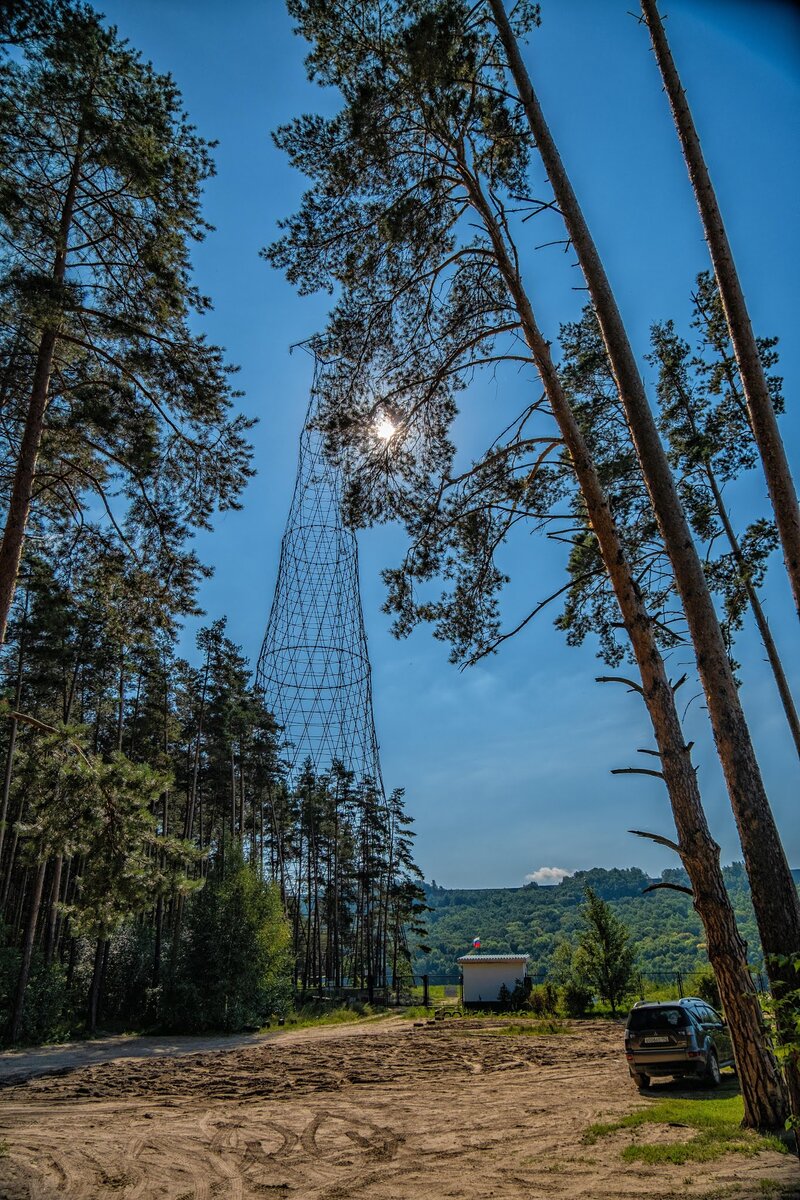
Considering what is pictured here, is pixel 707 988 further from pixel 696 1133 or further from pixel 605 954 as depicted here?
pixel 696 1133

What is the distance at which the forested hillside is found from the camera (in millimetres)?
58028

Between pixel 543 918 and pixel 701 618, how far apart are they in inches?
3735

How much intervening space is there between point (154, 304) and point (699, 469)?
10628 millimetres

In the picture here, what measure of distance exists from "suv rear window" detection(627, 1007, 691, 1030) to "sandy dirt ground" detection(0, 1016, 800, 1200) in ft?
2.86

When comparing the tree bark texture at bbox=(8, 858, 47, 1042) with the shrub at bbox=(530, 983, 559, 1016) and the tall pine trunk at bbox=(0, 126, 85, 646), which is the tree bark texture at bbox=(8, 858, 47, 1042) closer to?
the tall pine trunk at bbox=(0, 126, 85, 646)

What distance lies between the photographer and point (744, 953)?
615cm

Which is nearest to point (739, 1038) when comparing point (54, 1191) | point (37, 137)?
point (54, 1191)

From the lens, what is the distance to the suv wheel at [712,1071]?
32.5ft

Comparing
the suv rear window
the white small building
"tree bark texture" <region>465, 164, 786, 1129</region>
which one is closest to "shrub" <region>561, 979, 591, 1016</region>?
the white small building

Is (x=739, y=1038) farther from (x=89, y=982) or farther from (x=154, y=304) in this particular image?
(x=89, y=982)

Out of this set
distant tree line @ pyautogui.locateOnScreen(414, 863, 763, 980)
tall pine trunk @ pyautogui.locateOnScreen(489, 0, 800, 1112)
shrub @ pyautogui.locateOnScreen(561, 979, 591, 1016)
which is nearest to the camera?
tall pine trunk @ pyautogui.locateOnScreen(489, 0, 800, 1112)

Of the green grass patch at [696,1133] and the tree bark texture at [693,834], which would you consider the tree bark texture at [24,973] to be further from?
the tree bark texture at [693,834]

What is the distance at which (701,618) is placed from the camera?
20.3 ft

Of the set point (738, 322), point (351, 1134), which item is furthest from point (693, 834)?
point (351, 1134)
